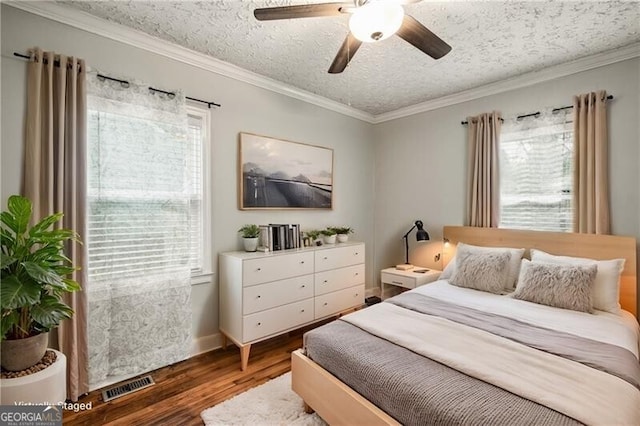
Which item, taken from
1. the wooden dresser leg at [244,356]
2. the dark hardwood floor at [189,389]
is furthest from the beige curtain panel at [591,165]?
the wooden dresser leg at [244,356]

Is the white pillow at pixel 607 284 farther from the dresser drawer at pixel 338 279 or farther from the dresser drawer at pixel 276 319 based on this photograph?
the dresser drawer at pixel 276 319

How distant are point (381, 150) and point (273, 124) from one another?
5.80 feet

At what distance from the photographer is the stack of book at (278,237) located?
9.47 ft

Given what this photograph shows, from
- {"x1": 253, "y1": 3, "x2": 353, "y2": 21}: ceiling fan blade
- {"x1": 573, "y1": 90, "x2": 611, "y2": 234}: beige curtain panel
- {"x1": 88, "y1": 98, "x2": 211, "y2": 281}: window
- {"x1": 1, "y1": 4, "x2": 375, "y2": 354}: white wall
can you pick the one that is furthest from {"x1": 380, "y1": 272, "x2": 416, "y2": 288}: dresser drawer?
{"x1": 253, "y1": 3, "x2": 353, "y2": 21}: ceiling fan blade

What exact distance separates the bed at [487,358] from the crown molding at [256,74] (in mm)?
1542

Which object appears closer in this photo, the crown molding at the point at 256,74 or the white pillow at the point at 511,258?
the crown molding at the point at 256,74

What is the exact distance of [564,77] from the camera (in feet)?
9.11

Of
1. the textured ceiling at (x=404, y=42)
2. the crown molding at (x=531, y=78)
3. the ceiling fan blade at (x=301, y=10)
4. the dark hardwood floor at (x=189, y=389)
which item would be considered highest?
the textured ceiling at (x=404, y=42)

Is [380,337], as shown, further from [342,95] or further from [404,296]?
[342,95]

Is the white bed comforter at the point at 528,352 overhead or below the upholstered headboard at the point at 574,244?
below

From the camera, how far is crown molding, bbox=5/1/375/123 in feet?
6.42

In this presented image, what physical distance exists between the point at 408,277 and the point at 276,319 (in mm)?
1553

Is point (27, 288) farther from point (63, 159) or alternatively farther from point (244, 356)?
point (244, 356)

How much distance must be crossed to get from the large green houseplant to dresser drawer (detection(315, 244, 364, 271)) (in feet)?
6.48
